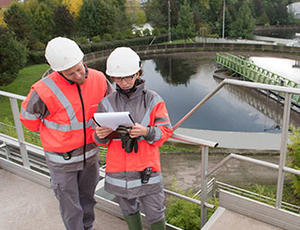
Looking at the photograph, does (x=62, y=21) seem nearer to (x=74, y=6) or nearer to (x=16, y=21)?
(x=16, y=21)

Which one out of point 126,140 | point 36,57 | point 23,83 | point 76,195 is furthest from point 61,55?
point 36,57

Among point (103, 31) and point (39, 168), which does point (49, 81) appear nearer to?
point (39, 168)

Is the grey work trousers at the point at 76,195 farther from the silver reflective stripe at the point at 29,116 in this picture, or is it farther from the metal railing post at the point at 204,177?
the metal railing post at the point at 204,177

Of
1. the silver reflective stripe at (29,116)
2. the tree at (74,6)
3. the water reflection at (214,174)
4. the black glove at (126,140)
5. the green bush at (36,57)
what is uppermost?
the tree at (74,6)

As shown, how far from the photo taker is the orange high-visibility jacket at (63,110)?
2.49 metres

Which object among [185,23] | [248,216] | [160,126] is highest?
[160,126]

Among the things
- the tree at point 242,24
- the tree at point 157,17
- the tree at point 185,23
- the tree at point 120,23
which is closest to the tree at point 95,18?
the tree at point 120,23

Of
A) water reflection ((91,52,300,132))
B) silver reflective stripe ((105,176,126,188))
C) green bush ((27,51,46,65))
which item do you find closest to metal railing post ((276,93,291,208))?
silver reflective stripe ((105,176,126,188))

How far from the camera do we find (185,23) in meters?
54.3

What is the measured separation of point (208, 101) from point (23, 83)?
15364 millimetres

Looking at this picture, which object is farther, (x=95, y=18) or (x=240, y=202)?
(x=95, y=18)

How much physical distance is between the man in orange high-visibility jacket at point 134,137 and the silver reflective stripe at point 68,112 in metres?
0.25

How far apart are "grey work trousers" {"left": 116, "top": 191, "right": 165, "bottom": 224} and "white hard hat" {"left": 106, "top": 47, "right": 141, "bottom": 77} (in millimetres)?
950

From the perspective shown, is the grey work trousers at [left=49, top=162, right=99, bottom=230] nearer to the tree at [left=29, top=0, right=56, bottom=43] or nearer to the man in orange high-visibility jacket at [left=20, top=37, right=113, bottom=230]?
the man in orange high-visibility jacket at [left=20, top=37, right=113, bottom=230]
